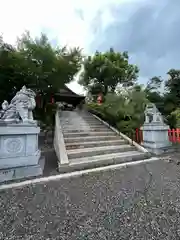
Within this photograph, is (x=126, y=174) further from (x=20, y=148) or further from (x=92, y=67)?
(x=92, y=67)

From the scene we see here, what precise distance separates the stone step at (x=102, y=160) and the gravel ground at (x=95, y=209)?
0.58 metres

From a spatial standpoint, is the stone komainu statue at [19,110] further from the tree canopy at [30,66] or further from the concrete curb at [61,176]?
the tree canopy at [30,66]

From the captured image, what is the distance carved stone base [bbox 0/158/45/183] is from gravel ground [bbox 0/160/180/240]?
547mm

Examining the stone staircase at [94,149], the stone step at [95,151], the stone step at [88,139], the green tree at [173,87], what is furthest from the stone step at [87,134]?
the green tree at [173,87]

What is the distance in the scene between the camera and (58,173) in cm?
364

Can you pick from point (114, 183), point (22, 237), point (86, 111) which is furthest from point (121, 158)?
point (86, 111)

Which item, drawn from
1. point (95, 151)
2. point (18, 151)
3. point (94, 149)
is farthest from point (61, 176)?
point (94, 149)

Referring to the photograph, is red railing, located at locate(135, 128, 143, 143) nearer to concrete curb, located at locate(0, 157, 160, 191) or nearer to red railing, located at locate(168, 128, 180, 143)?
Result: red railing, located at locate(168, 128, 180, 143)

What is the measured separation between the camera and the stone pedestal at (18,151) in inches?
128

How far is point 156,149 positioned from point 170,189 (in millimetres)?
2948

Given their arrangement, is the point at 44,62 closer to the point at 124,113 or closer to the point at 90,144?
the point at 90,144

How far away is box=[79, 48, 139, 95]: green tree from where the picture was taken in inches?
548

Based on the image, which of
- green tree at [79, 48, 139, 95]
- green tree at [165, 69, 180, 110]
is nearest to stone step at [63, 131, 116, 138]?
green tree at [79, 48, 139, 95]

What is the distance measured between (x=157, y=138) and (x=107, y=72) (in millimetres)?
10062
